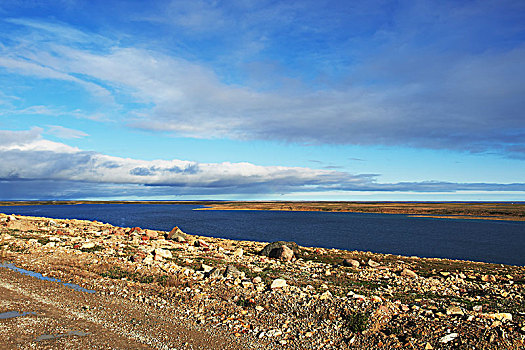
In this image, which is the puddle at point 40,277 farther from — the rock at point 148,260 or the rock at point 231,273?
the rock at point 231,273

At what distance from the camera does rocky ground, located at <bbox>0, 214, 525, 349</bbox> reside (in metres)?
11.8

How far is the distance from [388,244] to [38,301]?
1974 inches

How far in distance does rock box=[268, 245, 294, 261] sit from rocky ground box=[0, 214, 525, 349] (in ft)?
11.9

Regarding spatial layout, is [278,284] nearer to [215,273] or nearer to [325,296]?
[325,296]

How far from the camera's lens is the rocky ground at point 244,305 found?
11.8 meters

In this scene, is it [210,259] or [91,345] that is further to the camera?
[210,259]

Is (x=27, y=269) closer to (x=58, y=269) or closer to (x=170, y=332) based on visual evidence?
(x=58, y=269)

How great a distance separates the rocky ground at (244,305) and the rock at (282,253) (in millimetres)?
3626

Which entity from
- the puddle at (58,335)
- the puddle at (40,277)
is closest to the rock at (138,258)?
the puddle at (40,277)

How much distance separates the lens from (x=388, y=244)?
53750 millimetres

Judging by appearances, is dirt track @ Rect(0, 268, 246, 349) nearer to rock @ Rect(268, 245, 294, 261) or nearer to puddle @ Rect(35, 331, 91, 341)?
puddle @ Rect(35, 331, 91, 341)

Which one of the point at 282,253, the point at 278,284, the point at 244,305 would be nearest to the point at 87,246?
the point at 282,253

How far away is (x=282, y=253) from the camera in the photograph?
3102 centimetres

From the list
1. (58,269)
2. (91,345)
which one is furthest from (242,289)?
(58,269)
